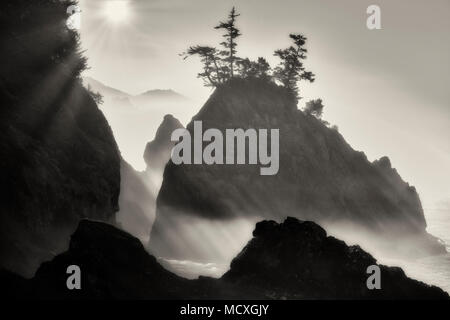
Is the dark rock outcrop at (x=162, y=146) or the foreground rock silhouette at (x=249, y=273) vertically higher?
the dark rock outcrop at (x=162, y=146)

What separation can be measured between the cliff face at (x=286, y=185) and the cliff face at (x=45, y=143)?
15.9 meters

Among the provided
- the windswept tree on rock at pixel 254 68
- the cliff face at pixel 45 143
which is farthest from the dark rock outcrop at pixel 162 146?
the cliff face at pixel 45 143

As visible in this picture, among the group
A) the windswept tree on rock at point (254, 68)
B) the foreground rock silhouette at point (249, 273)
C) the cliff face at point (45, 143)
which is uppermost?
the windswept tree on rock at point (254, 68)

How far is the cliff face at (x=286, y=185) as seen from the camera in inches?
2520

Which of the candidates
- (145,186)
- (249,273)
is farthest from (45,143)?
(145,186)

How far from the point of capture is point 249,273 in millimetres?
25609

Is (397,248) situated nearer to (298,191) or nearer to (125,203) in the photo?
(298,191)

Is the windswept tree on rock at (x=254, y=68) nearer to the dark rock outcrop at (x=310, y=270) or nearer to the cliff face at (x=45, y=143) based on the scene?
the cliff face at (x=45, y=143)

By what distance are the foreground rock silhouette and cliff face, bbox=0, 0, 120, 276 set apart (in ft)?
29.1

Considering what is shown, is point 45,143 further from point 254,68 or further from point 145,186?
point 145,186

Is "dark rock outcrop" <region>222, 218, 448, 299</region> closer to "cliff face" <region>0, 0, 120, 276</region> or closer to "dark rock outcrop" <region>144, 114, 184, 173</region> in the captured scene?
"cliff face" <region>0, 0, 120, 276</region>

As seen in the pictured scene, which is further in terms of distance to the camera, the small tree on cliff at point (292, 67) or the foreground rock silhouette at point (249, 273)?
the small tree on cliff at point (292, 67)

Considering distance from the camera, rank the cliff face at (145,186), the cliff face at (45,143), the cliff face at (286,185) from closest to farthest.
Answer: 1. the cliff face at (45,143)
2. the cliff face at (286,185)
3. the cliff face at (145,186)

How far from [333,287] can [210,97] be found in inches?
1943
